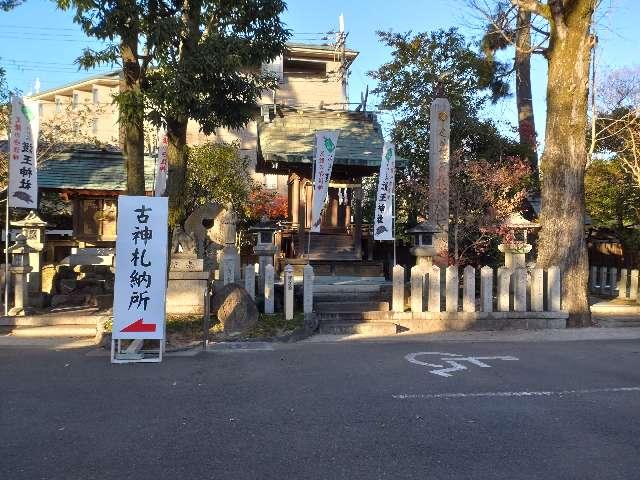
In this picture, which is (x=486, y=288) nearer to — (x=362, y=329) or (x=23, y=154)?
(x=362, y=329)

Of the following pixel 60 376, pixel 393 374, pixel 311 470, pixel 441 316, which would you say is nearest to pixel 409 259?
pixel 441 316

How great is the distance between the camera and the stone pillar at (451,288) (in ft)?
37.4

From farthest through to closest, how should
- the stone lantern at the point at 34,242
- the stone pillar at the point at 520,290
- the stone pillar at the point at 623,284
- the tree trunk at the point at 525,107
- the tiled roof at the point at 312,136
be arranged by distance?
the tree trunk at the point at 525,107, the stone pillar at the point at 623,284, the tiled roof at the point at 312,136, the stone lantern at the point at 34,242, the stone pillar at the point at 520,290

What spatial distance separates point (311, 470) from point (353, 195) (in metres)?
13.9

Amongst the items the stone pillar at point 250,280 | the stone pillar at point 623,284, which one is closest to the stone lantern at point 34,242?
the stone pillar at point 250,280

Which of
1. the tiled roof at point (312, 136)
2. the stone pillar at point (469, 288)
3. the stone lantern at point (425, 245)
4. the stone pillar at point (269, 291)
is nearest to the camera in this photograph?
the stone pillar at point (269, 291)

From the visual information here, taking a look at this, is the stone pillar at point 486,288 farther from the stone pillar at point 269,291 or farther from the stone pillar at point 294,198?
the stone pillar at point 294,198

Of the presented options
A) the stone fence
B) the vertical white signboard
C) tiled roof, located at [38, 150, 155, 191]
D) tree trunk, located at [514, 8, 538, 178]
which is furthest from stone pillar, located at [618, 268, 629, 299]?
tiled roof, located at [38, 150, 155, 191]

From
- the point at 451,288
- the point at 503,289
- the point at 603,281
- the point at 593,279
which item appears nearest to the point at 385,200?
the point at 451,288

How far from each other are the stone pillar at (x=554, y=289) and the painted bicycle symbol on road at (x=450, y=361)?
13.1 feet

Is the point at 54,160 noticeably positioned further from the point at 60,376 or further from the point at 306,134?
the point at 60,376

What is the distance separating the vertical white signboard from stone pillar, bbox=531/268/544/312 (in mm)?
7739

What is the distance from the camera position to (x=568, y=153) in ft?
39.3

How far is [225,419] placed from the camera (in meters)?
5.24
